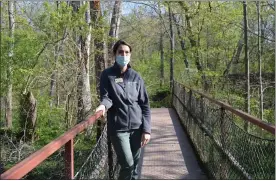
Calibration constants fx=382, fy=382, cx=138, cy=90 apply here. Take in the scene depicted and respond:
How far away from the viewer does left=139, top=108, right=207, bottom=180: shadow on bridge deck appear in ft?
18.6

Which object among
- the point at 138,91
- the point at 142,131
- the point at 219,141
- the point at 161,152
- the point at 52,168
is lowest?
the point at 52,168

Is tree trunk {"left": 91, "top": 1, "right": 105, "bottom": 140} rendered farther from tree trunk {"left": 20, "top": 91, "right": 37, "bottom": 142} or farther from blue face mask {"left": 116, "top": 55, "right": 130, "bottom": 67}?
blue face mask {"left": 116, "top": 55, "right": 130, "bottom": 67}

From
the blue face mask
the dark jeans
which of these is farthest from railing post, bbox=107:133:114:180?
the blue face mask

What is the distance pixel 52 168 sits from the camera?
855 centimetres

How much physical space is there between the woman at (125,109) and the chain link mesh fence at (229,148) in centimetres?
94

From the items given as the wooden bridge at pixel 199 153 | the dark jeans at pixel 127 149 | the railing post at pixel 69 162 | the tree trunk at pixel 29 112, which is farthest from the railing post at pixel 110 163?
the tree trunk at pixel 29 112

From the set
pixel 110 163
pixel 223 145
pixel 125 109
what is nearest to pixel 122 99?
pixel 125 109

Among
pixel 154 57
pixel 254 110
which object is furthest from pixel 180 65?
pixel 254 110

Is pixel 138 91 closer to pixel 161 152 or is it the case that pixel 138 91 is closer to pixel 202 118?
pixel 202 118

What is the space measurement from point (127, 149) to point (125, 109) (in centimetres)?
38

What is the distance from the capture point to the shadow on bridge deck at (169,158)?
567 centimetres

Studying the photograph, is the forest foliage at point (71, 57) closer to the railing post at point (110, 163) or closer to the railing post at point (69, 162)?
the railing post at point (110, 163)

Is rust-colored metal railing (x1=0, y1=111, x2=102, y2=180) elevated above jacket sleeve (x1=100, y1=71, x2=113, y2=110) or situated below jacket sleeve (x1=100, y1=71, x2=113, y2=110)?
below

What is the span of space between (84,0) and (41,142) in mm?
4046
